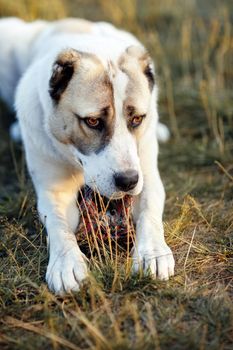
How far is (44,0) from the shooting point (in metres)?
6.08

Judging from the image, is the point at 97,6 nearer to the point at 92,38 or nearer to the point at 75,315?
the point at 92,38

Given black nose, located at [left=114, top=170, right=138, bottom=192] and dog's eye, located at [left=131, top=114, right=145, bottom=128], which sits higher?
dog's eye, located at [left=131, top=114, right=145, bottom=128]

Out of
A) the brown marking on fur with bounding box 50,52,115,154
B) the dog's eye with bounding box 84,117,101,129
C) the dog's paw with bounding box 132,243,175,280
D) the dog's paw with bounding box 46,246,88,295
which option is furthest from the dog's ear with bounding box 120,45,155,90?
the dog's paw with bounding box 46,246,88,295

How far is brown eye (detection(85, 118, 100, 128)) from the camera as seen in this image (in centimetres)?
293

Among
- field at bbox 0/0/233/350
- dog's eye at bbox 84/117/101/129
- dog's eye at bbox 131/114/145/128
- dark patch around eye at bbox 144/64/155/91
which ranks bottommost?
field at bbox 0/0/233/350

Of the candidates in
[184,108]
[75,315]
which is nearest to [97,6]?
[184,108]

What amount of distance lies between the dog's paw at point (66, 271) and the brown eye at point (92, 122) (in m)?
0.64

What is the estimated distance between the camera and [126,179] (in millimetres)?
2816

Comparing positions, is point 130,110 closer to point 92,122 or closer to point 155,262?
point 92,122

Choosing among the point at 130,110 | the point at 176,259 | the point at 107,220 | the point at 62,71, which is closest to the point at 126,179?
the point at 107,220

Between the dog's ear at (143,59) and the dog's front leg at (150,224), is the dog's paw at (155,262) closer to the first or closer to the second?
the dog's front leg at (150,224)

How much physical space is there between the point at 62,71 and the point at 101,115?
1.09ft

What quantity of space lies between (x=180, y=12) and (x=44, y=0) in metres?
1.59

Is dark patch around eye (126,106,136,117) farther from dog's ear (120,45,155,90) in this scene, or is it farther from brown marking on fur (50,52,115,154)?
dog's ear (120,45,155,90)
